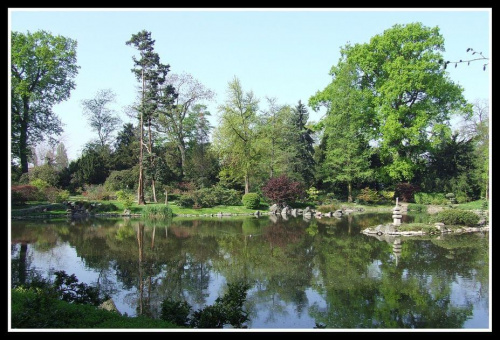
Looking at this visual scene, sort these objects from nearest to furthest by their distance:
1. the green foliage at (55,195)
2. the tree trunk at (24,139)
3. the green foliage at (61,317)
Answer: the green foliage at (61,317)
the green foliage at (55,195)
the tree trunk at (24,139)

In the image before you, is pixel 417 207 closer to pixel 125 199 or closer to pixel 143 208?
pixel 143 208

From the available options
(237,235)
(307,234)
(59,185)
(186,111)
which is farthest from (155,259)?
(186,111)

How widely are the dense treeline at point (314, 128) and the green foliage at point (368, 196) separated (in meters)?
0.63

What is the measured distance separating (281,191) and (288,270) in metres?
17.5

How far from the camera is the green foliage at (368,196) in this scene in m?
31.8

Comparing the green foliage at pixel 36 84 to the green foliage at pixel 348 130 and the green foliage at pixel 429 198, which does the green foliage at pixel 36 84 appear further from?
the green foliage at pixel 429 198

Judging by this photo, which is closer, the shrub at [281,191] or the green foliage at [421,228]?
the green foliage at [421,228]

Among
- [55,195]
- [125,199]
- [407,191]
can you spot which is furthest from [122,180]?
[407,191]

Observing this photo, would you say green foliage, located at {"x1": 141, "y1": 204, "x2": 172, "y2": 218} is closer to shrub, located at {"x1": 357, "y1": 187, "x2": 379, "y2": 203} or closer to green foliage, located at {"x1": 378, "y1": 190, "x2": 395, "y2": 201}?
shrub, located at {"x1": 357, "y1": 187, "x2": 379, "y2": 203}

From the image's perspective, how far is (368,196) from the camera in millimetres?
31781

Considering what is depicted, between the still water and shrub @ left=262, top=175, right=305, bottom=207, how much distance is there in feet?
Answer: 30.6

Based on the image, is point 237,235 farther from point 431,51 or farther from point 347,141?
point 431,51

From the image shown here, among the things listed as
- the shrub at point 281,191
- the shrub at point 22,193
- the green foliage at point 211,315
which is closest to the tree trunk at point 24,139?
the shrub at point 22,193

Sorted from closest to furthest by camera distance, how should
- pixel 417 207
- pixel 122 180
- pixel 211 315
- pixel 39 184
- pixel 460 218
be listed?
1. pixel 211 315
2. pixel 460 218
3. pixel 39 184
4. pixel 417 207
5. pixel 122 180
